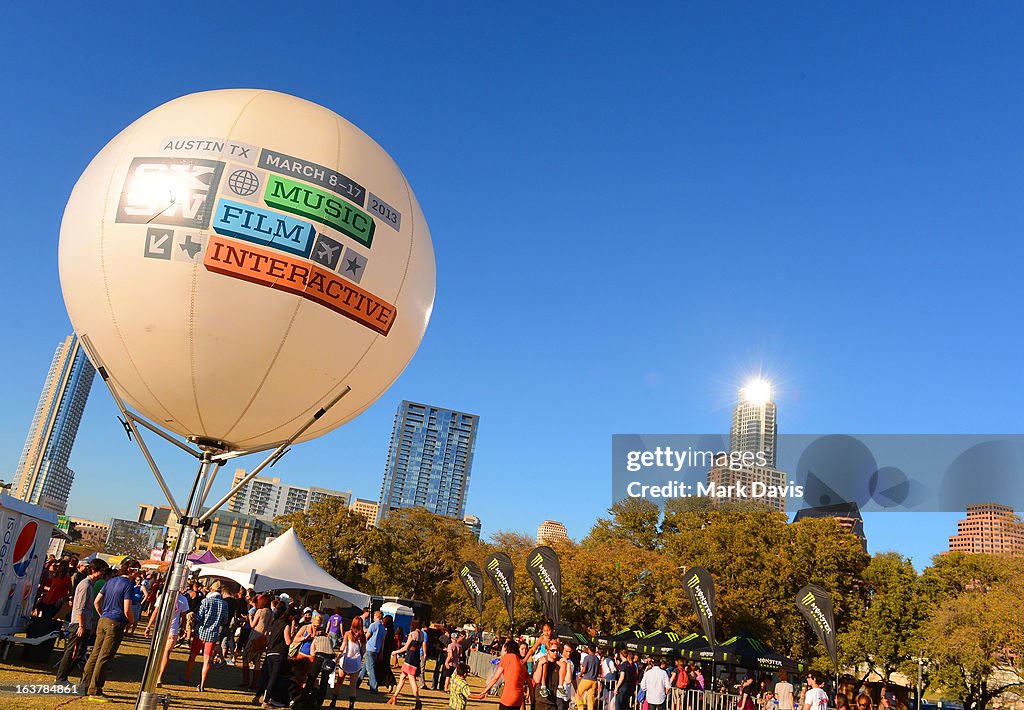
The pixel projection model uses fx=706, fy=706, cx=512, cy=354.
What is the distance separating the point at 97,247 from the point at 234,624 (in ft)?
45.9

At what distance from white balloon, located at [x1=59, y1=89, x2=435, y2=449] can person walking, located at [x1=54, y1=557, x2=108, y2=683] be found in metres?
5.12

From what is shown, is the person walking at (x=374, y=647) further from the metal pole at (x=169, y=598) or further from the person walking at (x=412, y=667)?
the metal pole at (x=169, y=598)

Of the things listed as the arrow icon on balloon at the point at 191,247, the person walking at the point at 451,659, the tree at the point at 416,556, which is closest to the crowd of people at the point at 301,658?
the person walking at the point at 451,659

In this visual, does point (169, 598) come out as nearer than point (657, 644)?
Yes

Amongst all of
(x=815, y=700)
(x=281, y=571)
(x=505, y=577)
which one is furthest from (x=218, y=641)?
(x=505, y=577)

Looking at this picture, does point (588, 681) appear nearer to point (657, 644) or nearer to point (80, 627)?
point (80, 627)

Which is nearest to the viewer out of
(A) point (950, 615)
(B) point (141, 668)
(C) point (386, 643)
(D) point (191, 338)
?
(D) point (191, 338)

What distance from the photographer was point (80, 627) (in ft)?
30.9

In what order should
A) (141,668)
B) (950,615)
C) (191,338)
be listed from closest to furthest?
1. (191,338)
2. (141,668)
3. (950,615)

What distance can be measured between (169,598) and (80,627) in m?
5.84

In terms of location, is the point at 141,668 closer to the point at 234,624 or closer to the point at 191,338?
the point at 234,624

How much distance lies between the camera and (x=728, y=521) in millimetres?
46969

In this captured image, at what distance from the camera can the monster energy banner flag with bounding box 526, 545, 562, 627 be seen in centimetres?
2053

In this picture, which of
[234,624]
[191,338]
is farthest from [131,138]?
[234,624]
